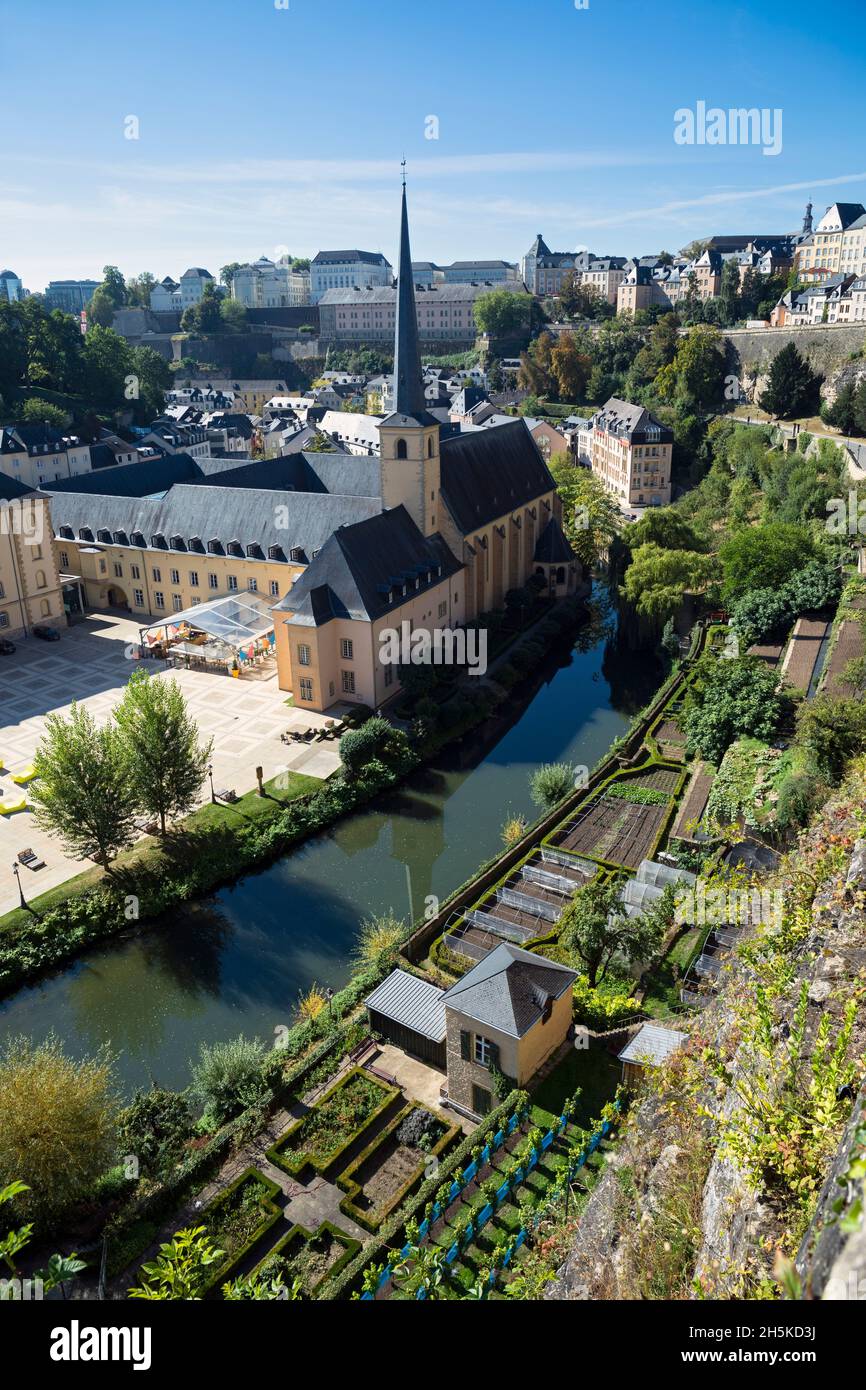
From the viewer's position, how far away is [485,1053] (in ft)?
62.6

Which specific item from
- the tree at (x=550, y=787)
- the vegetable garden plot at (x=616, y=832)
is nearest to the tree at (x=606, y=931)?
the vegetable garden plot at (x=616, y=832)

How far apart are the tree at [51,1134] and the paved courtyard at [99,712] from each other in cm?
1098

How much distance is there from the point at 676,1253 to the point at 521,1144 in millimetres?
7855

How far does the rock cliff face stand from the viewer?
312 inches

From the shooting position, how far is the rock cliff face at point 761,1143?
7918 mm

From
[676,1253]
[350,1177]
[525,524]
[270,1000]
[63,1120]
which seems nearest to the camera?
[676,1253]

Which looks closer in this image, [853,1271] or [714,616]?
[853,1271]

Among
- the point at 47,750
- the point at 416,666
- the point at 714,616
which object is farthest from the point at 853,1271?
the point at 714,616

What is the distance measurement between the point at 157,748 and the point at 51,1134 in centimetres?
1375

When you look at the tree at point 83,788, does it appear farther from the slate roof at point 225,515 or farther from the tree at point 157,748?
the slate roof at point 225,515

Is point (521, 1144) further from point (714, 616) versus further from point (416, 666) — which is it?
point (714, 616)

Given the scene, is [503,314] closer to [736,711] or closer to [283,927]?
[736,711]

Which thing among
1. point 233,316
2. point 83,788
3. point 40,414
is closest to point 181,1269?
point 83,788

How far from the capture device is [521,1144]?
18094 mm
